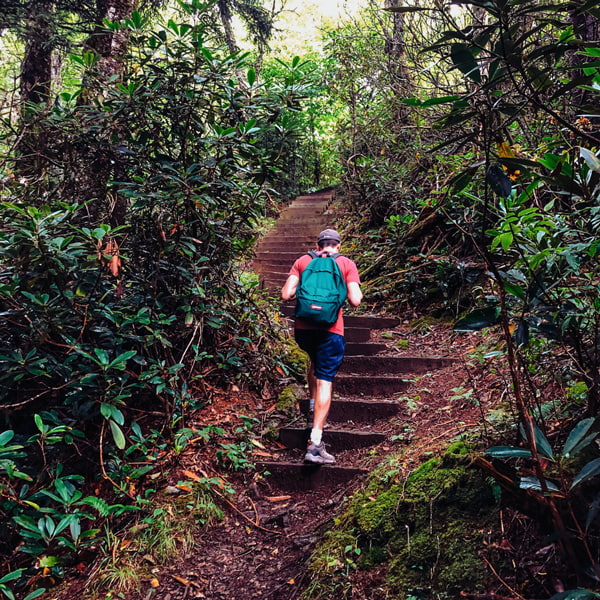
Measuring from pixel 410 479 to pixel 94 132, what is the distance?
356 cm

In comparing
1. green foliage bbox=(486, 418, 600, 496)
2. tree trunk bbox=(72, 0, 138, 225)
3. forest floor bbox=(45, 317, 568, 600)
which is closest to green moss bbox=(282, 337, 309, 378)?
forest floor bbox=(45, 317, 568, 600)

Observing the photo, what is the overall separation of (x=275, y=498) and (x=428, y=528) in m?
1.63

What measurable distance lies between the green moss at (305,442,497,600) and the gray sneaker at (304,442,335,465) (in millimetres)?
841

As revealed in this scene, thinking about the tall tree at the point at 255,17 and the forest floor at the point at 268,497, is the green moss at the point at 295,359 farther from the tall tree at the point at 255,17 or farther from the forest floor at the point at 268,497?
the tall tree at the point at 255,17

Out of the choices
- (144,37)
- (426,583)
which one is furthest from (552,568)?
(144,37)

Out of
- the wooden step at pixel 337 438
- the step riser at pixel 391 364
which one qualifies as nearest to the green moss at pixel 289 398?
the wooden step at pixel 337 438

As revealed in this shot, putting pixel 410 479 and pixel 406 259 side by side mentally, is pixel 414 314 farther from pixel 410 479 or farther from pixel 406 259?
pixel 410 479

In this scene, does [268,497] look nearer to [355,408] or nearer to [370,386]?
[355,408]

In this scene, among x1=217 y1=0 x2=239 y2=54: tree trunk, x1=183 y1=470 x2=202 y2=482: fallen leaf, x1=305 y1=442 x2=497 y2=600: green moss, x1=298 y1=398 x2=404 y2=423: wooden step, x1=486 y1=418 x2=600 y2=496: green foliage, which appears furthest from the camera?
x1=217 y1=0 x2=239 y2=54: tree trunk

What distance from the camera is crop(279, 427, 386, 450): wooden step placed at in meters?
3.98

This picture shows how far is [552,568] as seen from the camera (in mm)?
1764

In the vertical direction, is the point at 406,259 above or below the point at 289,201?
below

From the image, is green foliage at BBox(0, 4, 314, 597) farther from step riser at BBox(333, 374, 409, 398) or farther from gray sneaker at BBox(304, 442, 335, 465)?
step riser at BBox(333, 374, 409, 398)

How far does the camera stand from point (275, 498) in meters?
3.68
